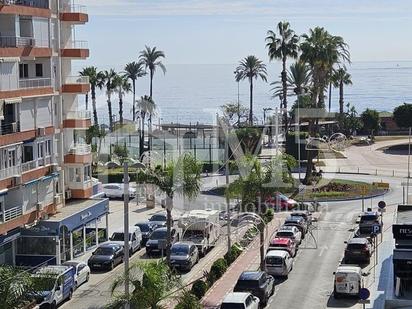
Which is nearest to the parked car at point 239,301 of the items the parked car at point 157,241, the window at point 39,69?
the parked car at point 157,241

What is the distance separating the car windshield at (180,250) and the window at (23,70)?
11812mm

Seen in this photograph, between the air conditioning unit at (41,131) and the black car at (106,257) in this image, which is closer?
the black car at (106,257)

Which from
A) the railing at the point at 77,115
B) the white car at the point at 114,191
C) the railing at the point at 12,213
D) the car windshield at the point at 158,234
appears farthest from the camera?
the white car at the point at 114,191

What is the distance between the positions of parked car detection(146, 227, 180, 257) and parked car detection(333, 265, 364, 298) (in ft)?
37.0

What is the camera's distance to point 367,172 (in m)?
73.9

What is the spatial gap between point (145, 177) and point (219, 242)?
36.9 ft

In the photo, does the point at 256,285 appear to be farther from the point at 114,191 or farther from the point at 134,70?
the point at 134,70

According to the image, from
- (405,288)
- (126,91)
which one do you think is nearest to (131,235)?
(405,288)

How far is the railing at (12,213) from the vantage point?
126ft

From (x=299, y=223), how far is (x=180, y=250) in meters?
9.79

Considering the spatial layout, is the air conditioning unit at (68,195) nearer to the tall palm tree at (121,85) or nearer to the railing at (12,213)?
the railing at (12,213)

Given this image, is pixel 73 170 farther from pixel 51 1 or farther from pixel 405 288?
pixel 405 288

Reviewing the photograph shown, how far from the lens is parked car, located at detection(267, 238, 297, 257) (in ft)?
134

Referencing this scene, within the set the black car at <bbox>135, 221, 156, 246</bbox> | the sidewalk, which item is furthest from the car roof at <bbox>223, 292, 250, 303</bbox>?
the black car at <bbox>135, 221, 156, 246</bbox>
